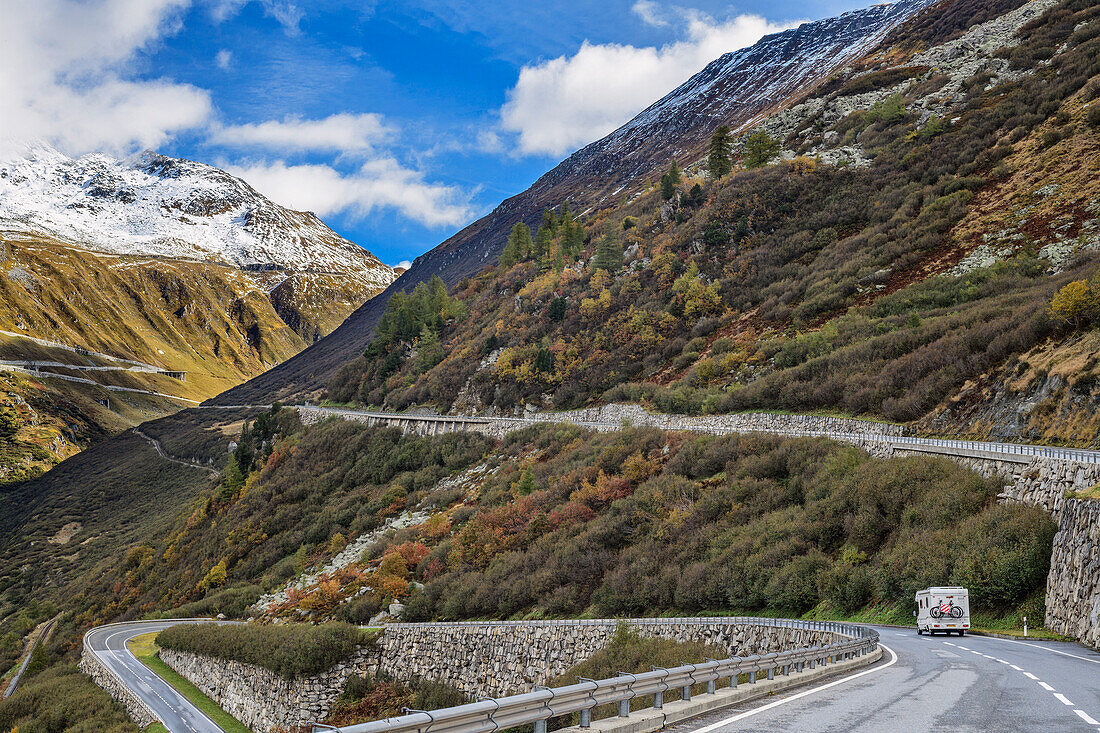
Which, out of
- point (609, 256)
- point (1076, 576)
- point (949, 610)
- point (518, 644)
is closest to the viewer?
point (1076, 576)

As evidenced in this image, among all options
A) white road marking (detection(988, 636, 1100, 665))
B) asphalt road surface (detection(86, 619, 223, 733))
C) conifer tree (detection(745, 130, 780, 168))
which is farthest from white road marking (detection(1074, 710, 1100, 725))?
conifer tree (detection(745, 130, 780, 168))

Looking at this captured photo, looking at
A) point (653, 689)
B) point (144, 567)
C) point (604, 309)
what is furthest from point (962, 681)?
point (144, 567)

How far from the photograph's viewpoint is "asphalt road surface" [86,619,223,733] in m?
25.3

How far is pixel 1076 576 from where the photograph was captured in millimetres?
14266

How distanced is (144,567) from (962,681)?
6696 centimetres

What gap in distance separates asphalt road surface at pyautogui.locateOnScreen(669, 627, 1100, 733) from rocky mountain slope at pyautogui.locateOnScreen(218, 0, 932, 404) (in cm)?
10749

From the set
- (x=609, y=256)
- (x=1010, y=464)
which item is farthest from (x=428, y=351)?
(x=1010, y=464)

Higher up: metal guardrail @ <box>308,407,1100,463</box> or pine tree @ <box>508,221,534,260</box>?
pine tree @ <box>508,221,534,260</box>

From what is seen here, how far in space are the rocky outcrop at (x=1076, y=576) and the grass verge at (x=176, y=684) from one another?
28282 mm

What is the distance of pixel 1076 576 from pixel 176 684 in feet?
121

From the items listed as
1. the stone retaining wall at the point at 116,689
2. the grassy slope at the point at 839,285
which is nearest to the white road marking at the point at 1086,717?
the grassy slope at the point at 839,285

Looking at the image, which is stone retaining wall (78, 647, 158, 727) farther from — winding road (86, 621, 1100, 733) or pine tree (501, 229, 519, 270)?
pine tree (501, 229, 519, 270)

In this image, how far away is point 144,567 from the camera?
57.6 metres

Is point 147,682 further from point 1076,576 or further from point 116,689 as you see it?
point 1076,576
